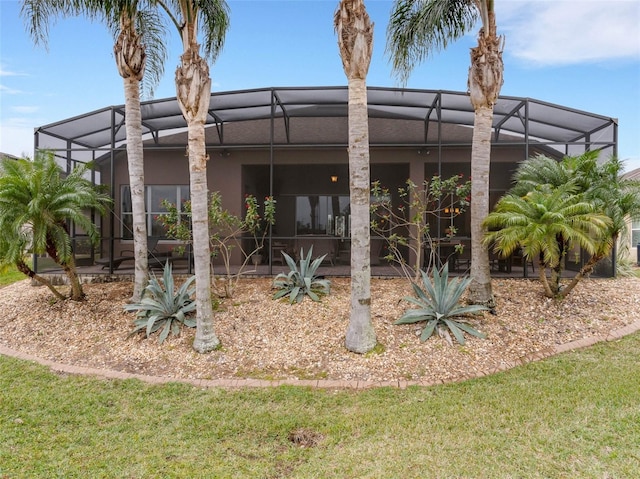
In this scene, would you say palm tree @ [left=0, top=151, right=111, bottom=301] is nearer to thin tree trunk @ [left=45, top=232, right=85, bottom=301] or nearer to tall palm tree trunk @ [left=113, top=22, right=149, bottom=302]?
thin tree trunk @ [left=45, top=232, right=85, bottom=301]

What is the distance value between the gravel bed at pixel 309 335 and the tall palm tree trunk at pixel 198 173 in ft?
1.20

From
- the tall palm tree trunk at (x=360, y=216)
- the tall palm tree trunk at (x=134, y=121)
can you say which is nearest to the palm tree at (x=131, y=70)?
the tall palm tree trunk at (x=134, y=121)

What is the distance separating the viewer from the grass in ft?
9.08

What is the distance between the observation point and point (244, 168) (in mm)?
11906

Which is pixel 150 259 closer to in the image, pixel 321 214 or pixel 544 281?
pixel 321 214

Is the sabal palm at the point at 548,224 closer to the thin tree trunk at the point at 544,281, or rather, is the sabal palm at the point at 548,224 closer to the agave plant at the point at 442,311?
the thin tree trunk at the point at 544,281

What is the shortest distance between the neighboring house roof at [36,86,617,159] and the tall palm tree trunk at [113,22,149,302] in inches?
80.1

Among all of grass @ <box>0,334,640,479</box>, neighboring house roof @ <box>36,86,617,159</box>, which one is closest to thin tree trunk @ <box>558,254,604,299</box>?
grass @ <box>0,334,640,479</box>

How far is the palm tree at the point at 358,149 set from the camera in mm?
4781

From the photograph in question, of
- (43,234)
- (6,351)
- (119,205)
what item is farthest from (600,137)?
(119,205)

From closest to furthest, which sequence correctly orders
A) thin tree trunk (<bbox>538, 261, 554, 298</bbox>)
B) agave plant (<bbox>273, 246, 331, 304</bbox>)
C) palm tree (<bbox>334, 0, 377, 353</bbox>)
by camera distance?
palm tree (<bbox>334, 0, 377, 353</bbox>) → thin tree trunk (<bbox>538, 261, 554, 298</bbox>) → agave plant (<bbox>273, 246, 331, 304</bbox>)

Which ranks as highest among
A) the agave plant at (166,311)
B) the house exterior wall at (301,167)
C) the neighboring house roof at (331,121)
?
the neighboring house roof at (331,121)

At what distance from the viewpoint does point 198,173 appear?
5062 mm

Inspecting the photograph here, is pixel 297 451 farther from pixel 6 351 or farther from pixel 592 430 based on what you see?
pixel 6 351
